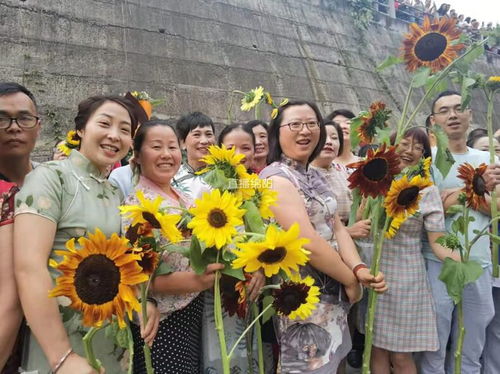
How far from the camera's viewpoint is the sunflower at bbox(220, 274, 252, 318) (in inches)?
51.8

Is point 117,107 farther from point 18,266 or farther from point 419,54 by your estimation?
point 419,54

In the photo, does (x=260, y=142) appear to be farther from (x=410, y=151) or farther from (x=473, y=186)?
(x=473, y=186)

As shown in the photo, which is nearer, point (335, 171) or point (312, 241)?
point (312, 241)

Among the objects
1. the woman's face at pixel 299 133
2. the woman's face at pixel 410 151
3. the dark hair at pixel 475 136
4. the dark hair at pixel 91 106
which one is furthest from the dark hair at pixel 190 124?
the dark hair at pixel 475 136

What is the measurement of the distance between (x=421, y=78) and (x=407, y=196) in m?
0.62

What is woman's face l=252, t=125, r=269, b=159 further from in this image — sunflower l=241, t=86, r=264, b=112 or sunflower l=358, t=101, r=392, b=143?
sunflower l=358, t=101, r=392, b=143

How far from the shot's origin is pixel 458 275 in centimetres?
165

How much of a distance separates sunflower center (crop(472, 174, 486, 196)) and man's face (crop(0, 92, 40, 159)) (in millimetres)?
1986

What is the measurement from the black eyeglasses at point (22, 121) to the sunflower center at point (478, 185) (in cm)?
198

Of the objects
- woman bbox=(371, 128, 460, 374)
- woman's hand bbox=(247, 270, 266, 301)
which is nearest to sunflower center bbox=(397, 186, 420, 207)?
woman's hand bbox=(247, 270, 266, 301)

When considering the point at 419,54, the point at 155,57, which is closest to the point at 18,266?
the point at 419,54

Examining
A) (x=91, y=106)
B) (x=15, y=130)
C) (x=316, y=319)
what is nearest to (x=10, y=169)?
(x=15, y=130)

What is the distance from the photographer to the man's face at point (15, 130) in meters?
1.47

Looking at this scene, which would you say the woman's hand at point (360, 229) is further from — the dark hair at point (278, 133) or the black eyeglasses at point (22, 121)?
the black eyeglasses at point (22, 121)
